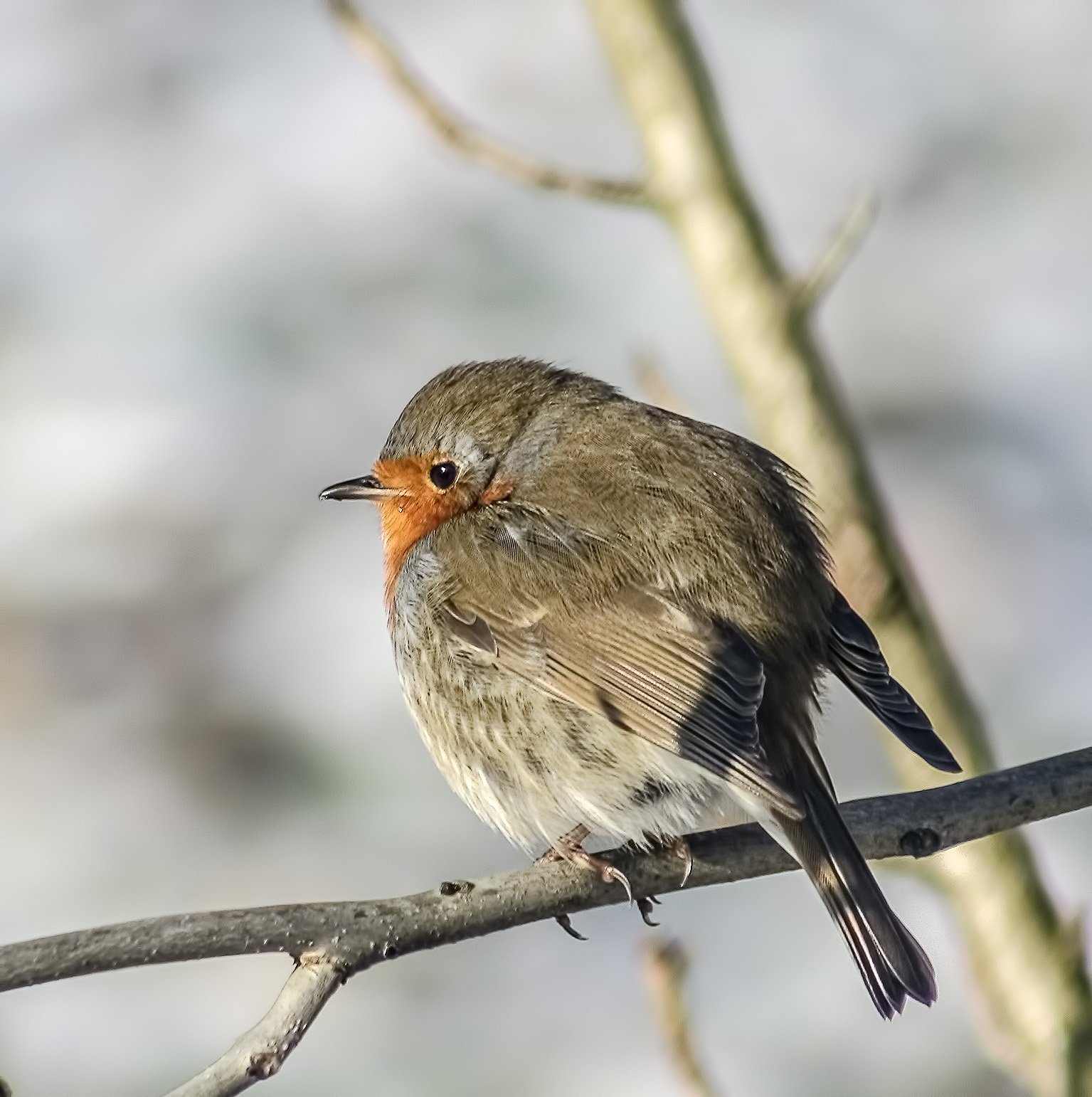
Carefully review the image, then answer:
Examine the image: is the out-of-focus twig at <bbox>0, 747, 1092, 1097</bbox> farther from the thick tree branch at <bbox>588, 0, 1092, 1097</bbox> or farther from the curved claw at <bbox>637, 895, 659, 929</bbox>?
the thick tree branch at <bbox>588, 0, 1092, 1097</bbox>

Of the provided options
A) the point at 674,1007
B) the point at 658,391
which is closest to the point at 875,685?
the point at 674,1007

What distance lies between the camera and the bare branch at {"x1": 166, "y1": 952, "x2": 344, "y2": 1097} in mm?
2562

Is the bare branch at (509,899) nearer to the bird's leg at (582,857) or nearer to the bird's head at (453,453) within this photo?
the bird's leg at (582,857)

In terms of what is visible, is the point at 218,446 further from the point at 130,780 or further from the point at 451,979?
the point at 451,979

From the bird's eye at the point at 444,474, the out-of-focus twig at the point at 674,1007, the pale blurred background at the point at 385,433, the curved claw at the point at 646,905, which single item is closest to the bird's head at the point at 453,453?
the bird's eye at the point at 444,474

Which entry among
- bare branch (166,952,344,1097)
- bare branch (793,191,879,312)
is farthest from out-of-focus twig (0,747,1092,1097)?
bare branch (793,191,879,312)

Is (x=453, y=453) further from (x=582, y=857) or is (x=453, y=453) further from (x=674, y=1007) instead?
(x=674, y=1007)

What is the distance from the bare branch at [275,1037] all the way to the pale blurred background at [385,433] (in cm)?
229

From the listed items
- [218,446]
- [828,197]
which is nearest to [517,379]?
[218,446]

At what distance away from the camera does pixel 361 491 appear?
4.07 metres

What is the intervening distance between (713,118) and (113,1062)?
9.66 ft

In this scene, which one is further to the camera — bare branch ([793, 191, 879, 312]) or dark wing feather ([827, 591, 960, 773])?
bare branch ([793, 191, 879, 312])

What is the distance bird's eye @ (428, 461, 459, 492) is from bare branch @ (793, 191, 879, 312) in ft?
2.89

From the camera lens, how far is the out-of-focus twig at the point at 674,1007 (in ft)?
11.1
